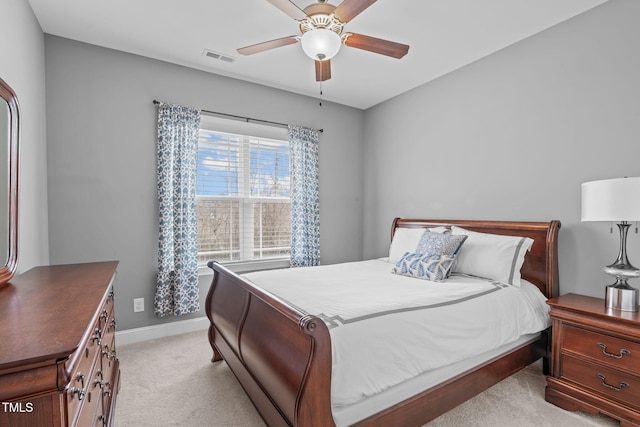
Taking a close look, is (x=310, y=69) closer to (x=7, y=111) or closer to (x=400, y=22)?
(x=400, y=22)

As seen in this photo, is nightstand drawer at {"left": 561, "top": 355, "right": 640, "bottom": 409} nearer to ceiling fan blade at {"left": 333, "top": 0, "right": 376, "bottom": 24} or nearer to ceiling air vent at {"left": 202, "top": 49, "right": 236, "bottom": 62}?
ceiling fan blade at {"left": 333, "top": 0, "right": 376, "bottom": 24}

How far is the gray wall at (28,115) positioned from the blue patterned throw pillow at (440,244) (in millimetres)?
2911

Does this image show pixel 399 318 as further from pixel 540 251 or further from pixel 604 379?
pixel 540 251

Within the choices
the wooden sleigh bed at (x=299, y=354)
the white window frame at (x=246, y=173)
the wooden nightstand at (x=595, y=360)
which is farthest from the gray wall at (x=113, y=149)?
the wooden nightstand at (x=595, y=360)

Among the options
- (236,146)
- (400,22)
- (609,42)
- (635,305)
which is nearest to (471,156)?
(609,42)

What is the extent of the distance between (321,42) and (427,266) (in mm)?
1819

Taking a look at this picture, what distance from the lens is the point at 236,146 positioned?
3654 millimetres

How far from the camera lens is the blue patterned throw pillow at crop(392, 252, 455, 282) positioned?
2461mm

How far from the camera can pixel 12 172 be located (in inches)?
69.1

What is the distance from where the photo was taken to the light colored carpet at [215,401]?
1882mm

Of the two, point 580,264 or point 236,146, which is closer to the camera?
point 580,264

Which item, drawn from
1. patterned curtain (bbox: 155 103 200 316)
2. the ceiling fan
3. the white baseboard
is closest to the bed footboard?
patterned curtain (bbox: 155 103 200 316)

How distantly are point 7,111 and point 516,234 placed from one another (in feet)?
12.1

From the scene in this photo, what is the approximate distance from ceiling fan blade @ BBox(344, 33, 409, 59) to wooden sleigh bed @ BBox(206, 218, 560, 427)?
5.62 feet
